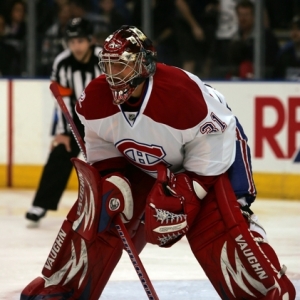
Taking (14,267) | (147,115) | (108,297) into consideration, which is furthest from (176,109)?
(14,267)

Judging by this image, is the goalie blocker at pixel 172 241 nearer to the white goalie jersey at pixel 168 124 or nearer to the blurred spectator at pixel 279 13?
the white goalie jersey at pixel 168 124

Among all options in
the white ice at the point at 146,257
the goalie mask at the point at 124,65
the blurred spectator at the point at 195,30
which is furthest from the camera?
the blurred spectator at the point at 195,30

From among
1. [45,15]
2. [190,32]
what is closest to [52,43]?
[45,15]

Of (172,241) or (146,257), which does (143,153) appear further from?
(146,257)

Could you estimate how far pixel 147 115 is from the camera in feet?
8.59

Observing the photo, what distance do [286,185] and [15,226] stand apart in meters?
1.85

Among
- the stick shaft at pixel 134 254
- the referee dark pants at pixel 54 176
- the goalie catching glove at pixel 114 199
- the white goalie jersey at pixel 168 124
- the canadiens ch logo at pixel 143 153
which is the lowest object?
the referee dark pants at pixel 54 176

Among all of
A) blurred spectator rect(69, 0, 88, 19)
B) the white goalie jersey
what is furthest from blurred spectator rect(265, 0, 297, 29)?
the white goalie jersey

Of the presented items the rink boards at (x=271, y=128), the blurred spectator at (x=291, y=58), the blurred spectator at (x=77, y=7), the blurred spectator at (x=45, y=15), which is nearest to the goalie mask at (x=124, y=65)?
the rink boards at (x=271, y=128)

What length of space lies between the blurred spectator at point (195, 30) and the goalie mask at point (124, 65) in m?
3.43

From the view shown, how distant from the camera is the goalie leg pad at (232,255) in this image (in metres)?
2.63

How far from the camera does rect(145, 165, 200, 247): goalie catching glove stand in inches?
103

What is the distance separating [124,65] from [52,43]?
3960mm

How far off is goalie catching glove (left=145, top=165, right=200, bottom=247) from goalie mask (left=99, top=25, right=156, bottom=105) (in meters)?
0.28
